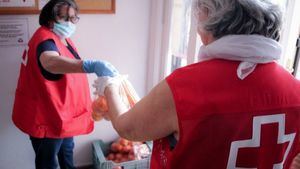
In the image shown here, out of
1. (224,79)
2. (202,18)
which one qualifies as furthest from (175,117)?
(202,18)

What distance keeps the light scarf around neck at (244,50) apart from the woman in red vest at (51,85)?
77cm

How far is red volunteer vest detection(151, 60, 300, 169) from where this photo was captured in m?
0.75

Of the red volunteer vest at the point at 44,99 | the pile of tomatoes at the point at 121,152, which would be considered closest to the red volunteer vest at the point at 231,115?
the red volunteer vest at the point at 44,99

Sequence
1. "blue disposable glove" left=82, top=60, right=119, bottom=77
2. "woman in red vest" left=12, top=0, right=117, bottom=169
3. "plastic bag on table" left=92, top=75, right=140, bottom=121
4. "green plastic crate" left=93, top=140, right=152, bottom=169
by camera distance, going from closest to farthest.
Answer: "plastic bag on table" left=92, top=75, right=140, bottom=121
"blue disposable glove" left=82, top=60, right=119, bottom=77
"woman in red vest" left=12, top=0, right=117, bottom=169
"green plastic crate" left=93, top=140, right=152, bottom=169

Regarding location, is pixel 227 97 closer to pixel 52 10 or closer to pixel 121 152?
pixel 52 10

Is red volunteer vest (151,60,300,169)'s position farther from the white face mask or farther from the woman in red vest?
the white face mask

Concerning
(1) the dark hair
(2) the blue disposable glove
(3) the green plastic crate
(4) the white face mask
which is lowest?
(3) the green plastic crate

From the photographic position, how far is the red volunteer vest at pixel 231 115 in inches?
29.5

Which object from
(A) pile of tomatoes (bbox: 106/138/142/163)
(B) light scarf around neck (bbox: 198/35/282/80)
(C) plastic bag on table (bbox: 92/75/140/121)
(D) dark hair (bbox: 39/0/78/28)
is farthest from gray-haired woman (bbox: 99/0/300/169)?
(A) pile of tomatoes (bbox: 106/138/142/163)

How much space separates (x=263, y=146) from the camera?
84 centimetres

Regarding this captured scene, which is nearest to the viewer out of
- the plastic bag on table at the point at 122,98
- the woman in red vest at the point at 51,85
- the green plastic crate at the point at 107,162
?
the plastic bag on table at the point at 122,98

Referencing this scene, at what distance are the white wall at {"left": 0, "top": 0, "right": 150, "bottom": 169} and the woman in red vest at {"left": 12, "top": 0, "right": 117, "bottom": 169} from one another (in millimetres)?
259

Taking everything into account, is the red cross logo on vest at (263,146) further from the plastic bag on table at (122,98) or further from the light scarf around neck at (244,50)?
the plastic bag on table at (122,98)

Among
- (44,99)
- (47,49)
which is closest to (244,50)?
(47,49)
